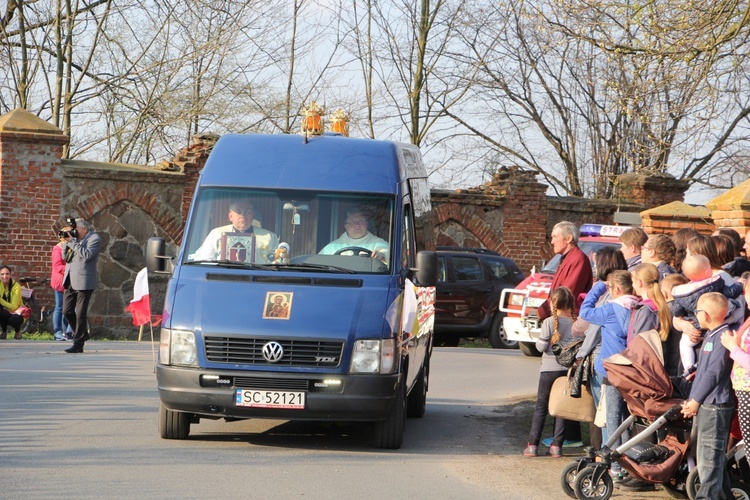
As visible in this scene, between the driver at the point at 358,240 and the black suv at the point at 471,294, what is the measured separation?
11574 millimetres

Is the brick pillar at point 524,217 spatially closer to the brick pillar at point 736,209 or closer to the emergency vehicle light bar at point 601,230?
the emergency vehicle light bar at point 601,230

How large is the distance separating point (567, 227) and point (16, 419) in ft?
16.7

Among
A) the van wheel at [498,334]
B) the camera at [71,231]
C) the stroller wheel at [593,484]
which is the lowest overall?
the stroller wheel at [593,484]

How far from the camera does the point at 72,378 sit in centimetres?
1332

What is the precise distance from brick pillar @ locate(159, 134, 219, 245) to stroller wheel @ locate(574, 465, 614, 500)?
53.2ft

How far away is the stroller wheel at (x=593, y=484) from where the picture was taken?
25.0 feet

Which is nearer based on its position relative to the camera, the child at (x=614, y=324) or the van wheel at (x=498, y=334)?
the child at (x=614, y=324)

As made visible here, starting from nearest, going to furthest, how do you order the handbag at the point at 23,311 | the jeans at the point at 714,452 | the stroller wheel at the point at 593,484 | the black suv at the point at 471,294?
A: the jeans at the point at 714,452 < the stroller wheel at the point at 593,484 < the handbag at the point at 23,311 < the black suv at the point at 471,294

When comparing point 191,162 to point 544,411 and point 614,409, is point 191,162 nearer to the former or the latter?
point 544,411

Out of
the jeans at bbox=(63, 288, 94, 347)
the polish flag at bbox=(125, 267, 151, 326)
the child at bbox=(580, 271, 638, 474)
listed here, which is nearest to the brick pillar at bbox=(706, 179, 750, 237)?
the child at bbox=(580, 271, 638, 474)

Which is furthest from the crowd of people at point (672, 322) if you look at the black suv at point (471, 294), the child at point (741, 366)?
the black suv at point (471, 294)

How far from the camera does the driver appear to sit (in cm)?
996

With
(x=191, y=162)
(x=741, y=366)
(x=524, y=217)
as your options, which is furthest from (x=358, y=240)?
(x=524, y=217)

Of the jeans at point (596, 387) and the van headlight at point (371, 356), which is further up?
the van headlight at point (371, 356)
